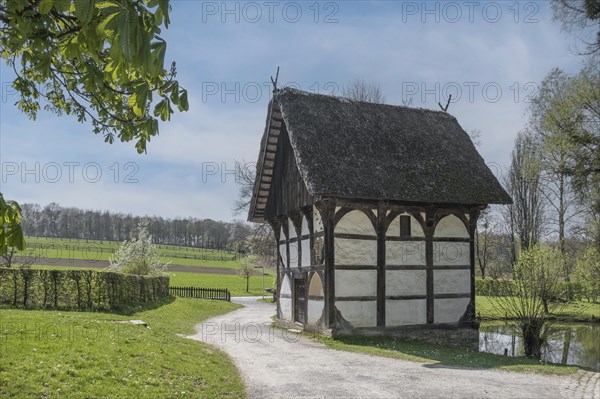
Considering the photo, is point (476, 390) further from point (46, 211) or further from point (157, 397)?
point (46, 211)

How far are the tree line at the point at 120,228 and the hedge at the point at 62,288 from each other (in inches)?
2024

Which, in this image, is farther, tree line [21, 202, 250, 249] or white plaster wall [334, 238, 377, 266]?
tree line [21, 202, 250, 249]

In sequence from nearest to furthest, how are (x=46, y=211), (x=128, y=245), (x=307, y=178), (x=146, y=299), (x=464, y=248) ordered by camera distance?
1. (x=307, y=178)
2. (x=464, y=248)
3. (x=146, y=299)
4. (x=128, y=245)
5. (x=46, y=211)

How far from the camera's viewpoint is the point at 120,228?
96625 mm

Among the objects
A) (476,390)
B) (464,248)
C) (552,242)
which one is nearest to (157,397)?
(476,390)

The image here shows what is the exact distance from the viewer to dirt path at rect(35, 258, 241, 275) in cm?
5817

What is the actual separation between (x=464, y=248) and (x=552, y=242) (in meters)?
25.8

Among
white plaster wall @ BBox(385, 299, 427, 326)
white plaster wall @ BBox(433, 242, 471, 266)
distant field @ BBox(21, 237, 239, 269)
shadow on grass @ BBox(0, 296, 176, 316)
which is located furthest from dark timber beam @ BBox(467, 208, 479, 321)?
distant field @ BBox(21, 237, 239, 269)

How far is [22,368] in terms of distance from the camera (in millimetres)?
8398

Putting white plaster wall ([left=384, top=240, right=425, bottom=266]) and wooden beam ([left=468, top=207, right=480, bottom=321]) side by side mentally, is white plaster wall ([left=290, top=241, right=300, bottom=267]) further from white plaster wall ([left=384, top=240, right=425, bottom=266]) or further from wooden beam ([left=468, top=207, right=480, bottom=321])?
wooden beam ([left=468, top=207, right=480, bottom=321])

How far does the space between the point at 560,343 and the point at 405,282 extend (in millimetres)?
10561

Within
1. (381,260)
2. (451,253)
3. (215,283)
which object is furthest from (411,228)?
(215,283)

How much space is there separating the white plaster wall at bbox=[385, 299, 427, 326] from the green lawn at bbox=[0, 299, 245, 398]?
6761 mm

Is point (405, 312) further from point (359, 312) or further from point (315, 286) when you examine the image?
point (315, 286)
